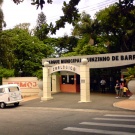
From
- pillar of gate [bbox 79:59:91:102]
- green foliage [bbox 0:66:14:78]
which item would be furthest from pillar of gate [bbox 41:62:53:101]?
green foliage [bbox 0:66:14:78]

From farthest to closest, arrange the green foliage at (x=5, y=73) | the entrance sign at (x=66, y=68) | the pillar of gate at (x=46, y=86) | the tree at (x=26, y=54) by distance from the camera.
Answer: the tree at (x=26, y=54) < the green foliage at (x=5, y=73) < the pillar of gate at (x=46, y=86) < the entrance sign at (x=66, y=68)

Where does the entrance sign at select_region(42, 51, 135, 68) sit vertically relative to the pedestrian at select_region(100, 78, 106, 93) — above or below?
above

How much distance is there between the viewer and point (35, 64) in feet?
132

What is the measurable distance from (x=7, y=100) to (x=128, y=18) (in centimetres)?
1706

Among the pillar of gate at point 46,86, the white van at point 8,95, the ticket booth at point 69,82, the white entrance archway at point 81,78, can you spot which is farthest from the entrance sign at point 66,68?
the ticket booth at point 69,82

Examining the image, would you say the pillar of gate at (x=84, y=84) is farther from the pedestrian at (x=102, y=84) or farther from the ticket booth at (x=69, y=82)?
the ticket booth at (x=69, y=82)

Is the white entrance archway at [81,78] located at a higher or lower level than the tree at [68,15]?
lower

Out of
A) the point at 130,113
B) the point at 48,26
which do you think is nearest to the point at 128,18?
the point at 48,26

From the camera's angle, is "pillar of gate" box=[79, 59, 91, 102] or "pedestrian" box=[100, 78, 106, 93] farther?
"pedestrian" box=[100, 78, 106, 93]

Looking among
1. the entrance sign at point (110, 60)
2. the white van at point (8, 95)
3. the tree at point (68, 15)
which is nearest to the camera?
the tree at point (68, 15)

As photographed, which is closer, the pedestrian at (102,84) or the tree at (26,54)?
the pedestrian at (102,84)

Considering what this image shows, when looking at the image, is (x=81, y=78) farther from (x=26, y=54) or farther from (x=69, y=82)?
(x=26, y=54)

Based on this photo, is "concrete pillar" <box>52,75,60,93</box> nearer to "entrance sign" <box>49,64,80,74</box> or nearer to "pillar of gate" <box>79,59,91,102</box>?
"entrance sign" <box>49,64,80,74</box>

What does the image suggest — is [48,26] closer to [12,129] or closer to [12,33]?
[12,129]
